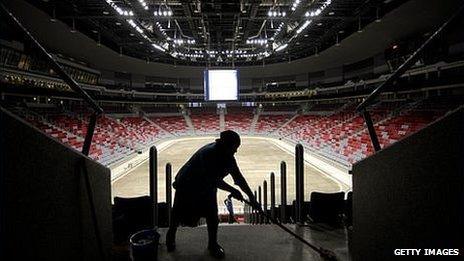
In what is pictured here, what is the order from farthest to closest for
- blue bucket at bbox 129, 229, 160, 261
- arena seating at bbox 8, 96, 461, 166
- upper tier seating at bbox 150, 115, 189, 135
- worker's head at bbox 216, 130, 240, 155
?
upper tier seating at bbox 150, 115, 189, 135, arena seating at bbox 8, 96, 461, 166, worker's head at bbox 216, 130, 240, 155, blue bucket at bbox 129, 229, 160, 261

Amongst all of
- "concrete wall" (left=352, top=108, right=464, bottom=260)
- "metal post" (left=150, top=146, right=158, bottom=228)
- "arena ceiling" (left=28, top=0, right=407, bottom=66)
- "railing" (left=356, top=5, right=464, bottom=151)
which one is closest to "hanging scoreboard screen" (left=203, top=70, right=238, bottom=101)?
"arena ceiling" (left=28, top=0, right=407, bottom=66)

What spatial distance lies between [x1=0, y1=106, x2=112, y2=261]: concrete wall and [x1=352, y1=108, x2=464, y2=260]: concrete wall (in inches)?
62.5

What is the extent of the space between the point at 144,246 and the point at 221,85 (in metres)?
7.55

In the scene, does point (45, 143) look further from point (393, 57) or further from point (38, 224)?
point (393, 57)

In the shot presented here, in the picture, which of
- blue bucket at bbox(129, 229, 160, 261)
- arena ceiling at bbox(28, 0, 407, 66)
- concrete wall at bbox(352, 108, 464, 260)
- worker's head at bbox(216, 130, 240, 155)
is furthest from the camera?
arena ceiling at bbox(28, 0, 407, 66)

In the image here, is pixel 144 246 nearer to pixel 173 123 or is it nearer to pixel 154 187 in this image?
pixel 154 187

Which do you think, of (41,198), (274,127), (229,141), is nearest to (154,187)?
(229,141)

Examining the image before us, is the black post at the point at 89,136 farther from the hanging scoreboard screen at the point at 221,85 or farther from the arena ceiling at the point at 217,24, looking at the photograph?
the arena ceiling at the point at 217,24

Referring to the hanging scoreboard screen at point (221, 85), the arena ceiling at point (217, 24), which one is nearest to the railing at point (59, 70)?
the hanging scoreboard screen at point (221, 85)

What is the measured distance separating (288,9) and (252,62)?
14414mm

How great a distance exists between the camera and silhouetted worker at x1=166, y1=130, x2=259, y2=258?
288cm

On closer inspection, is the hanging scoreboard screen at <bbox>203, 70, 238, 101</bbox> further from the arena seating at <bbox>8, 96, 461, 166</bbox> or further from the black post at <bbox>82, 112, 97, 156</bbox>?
the black post at <bbox>82, 112, 97, 156</bbox>

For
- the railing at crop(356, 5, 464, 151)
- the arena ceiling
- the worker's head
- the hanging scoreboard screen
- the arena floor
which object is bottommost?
the arena floor

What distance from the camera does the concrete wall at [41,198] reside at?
1238 mm
